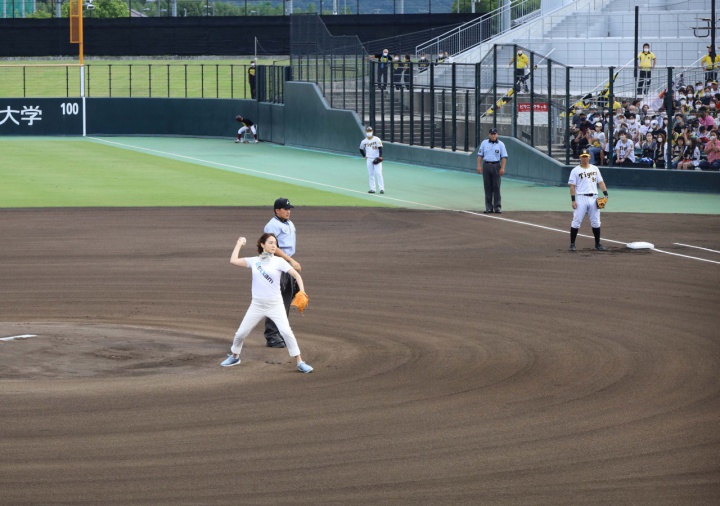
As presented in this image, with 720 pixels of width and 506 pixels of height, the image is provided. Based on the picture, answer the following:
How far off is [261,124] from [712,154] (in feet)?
88.9

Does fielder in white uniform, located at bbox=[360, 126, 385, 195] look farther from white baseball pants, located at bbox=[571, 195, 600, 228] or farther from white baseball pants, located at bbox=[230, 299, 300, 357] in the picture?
white baseball pants, located at bbox=[230, 299, 300, 357]

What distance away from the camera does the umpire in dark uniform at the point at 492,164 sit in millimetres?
28516

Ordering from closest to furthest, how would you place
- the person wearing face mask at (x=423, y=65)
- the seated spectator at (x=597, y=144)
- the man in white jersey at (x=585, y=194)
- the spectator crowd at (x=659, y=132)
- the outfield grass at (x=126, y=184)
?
the man in white jersey at (x=585, y=194)
the outfield grass at (x=126, y=184)
the spectator crowd at (x=659, y=132)
the seated spectator at (x=597, y=144)
the person wearing face mask at (x=423, y=65)

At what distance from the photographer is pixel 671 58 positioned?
157 ft

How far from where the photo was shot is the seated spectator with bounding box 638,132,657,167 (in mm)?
35250

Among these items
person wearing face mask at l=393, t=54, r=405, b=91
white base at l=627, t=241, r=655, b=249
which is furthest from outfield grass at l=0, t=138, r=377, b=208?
white base at l=627, t=241, r=655, b=249

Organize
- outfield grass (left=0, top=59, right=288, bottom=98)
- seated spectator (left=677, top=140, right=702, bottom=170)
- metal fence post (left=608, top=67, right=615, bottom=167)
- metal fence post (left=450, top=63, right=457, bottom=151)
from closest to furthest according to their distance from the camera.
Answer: metal fence post (left=608, top=67, right=615, bottom=167)
seated spectator (left=677, top=140, right=702, bottom=170)
metal fence post (left=450, top=63, right=457, bottom=151)
outfield grass (left=0, top=59, right=288, bottom=98)

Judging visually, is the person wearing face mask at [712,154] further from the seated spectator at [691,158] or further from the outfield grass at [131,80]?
the outfield grass at [131,80]

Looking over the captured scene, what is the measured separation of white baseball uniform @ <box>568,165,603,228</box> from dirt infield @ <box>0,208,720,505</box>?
0.68 metres

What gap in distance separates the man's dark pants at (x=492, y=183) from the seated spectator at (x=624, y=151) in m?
7.90

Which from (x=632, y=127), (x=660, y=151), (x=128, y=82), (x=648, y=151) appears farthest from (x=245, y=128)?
(x=660, y=151)

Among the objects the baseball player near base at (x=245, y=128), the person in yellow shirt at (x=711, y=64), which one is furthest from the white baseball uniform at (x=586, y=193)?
the baseball player near base at (x=245, y=128)

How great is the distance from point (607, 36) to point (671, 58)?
16.8 ft

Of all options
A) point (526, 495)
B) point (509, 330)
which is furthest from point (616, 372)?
point (526, 495)
